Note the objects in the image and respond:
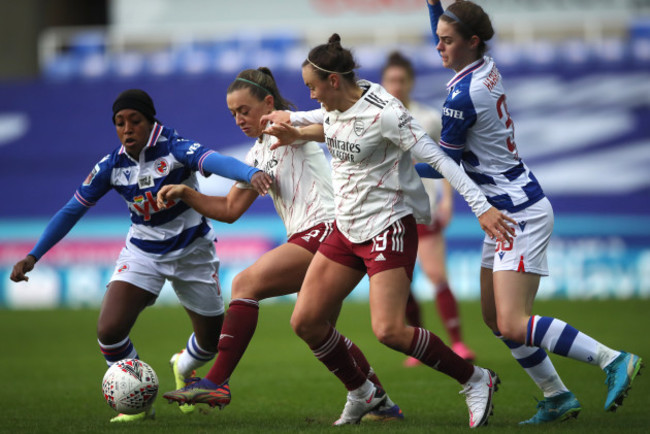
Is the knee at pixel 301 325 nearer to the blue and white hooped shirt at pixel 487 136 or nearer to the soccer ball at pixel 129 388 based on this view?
the soccer ball at pixel 129 388

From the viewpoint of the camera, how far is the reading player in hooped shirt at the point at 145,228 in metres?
5.49

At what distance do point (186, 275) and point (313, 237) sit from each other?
37.8 inches

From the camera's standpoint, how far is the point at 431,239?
27.0 feet

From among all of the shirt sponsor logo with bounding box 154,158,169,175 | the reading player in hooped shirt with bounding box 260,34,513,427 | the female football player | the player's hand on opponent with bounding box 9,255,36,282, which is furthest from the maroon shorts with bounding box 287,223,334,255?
the female football player

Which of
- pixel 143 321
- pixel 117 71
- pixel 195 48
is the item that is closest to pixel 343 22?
pixel 195 48

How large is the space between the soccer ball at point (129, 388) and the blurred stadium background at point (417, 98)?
937 cm

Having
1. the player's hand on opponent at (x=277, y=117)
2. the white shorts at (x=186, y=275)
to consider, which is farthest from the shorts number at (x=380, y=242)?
the white shorts at (x=186, y=275)

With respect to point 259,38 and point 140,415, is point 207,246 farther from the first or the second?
point 259,38

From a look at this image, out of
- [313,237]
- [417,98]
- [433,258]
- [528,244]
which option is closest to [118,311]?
[313,237]

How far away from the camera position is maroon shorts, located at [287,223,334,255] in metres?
5.41

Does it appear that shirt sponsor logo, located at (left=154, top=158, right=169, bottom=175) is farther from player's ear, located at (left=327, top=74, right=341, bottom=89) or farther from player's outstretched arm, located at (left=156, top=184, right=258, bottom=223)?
player's ear, located at (left=327, top=74, right=341, bottom=89)

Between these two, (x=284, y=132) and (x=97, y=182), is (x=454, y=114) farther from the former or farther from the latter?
(x=97, y=182)

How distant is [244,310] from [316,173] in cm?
101

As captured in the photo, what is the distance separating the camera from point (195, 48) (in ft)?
69.7
